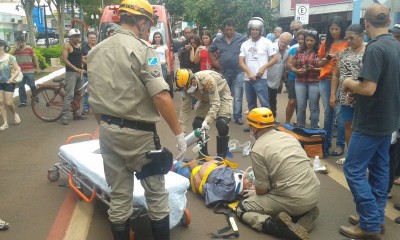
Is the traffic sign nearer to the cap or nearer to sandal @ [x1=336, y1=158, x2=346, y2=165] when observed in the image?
sandal @ [x1=336, y1=158, x2=346, y2=165]

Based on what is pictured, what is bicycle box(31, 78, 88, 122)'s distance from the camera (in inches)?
344

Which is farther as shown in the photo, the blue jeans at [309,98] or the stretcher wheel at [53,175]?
the blue jeans at [309,98]

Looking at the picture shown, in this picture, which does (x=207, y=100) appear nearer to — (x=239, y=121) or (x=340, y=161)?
(x=340, y=161)

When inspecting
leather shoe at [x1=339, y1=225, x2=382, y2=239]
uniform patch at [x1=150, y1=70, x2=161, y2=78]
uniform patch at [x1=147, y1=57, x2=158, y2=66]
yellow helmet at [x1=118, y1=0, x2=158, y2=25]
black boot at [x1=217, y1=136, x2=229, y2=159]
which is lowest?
leather shoe at [x1=339, y1=225, x2=382, y2=239]

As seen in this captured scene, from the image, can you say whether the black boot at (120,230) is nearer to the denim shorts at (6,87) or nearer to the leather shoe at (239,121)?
the leather shoe at (239,121)

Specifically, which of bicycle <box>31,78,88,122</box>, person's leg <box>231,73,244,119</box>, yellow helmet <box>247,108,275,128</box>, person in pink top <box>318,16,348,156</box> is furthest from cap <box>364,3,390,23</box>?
bicycle <box>31,78,88,122</box>

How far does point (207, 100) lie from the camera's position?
5.39 metres

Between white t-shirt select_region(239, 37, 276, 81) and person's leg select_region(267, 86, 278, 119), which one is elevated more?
white t-shirt select_region(239, 37, 276, 81)

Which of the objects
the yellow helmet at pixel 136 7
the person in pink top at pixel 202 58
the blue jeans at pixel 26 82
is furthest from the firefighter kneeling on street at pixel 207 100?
the blue jeans at pixel 26 82

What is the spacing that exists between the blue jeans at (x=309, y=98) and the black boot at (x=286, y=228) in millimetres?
3384

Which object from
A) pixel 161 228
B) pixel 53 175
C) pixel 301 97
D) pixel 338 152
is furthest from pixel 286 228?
pixel 301 97

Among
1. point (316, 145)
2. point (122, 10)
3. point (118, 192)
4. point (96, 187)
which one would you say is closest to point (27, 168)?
point (96, 187)

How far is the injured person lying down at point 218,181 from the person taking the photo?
426cm

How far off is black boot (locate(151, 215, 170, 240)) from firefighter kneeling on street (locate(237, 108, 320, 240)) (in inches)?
40.0
